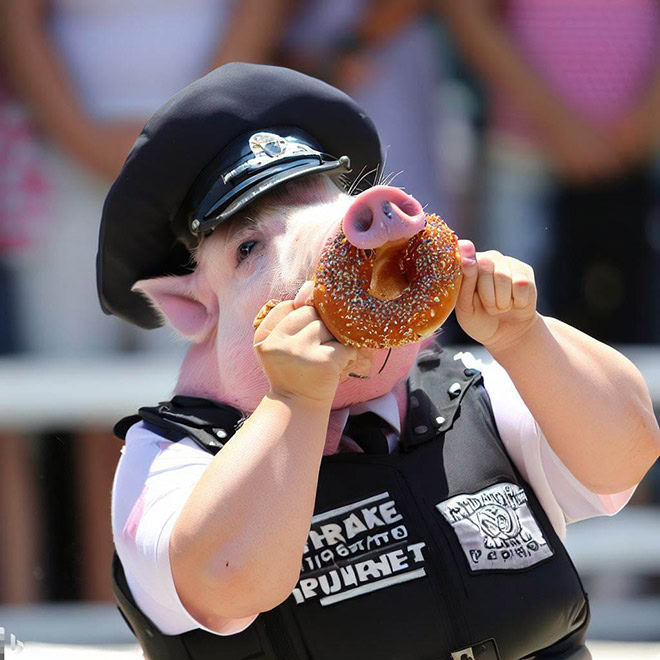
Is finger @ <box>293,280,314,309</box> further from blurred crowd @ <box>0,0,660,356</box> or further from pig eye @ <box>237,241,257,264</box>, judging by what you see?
blurred crowd @ <box>0,0,660,356</box>

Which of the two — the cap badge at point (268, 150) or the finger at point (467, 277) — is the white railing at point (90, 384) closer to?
the cap badge at point (268, 150)

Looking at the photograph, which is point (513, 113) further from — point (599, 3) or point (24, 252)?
point (24, 252)

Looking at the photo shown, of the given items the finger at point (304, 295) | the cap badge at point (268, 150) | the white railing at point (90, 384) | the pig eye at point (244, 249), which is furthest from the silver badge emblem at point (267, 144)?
the white railing at point (90, 384)

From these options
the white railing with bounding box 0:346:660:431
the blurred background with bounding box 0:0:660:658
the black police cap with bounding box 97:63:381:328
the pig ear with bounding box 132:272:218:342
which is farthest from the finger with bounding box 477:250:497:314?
the white railing with bounding box 0:346:660:431

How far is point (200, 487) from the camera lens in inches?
44.4

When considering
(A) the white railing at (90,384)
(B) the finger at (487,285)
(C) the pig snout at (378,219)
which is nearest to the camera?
(C) the pig snout at (378,219)

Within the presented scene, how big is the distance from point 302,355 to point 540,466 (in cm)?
42

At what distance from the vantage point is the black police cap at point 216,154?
52.1 inches

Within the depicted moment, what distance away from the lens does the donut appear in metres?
1.14

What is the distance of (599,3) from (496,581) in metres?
2.13

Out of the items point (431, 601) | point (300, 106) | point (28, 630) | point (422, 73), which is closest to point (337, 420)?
point (431, 601)

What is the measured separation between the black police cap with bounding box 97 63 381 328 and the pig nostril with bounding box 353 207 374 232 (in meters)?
0.18

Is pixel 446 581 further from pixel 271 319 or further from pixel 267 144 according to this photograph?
pixel 267 144

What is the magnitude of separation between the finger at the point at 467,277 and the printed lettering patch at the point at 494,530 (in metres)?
0.24
